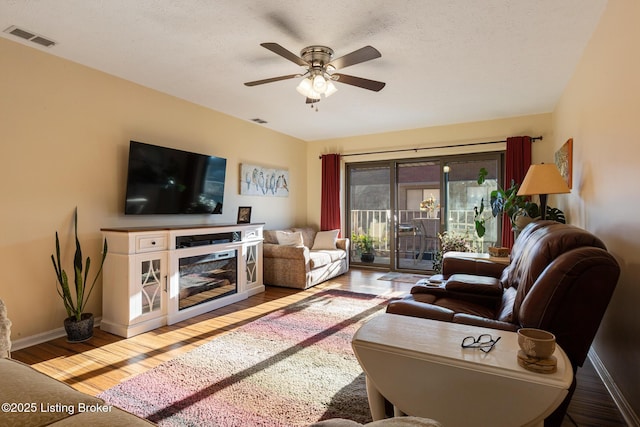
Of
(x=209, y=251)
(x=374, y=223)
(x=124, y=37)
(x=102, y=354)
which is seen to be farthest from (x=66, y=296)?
(x=374, y=223)

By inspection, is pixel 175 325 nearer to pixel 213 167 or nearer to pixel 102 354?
pixel 102 354

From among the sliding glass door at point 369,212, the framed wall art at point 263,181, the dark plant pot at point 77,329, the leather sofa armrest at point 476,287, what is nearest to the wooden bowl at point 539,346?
the leather sofa armrest at point 476,287

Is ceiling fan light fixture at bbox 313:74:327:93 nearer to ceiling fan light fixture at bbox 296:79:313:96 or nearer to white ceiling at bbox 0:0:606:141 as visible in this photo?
ceiling fan light fixture at bbox 296:79:313:96

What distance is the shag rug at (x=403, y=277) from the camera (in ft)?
17.8

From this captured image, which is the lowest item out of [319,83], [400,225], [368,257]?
[368,257]

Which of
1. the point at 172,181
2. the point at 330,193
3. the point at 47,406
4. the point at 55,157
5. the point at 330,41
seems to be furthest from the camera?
the point at 330,193

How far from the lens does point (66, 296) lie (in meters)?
2.92

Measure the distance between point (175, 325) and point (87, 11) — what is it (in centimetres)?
276

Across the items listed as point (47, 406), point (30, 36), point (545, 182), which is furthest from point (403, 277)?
point (30, 36)

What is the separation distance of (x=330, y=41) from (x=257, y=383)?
2656 mm

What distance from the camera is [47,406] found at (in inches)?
34.8

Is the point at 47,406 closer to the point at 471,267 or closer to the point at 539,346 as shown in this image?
the point at 539,346

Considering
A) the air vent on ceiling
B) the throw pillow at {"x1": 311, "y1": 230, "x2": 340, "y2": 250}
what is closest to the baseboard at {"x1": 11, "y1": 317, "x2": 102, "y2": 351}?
the air vent on ceiling

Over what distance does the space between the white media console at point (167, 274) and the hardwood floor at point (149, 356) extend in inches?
5.5
